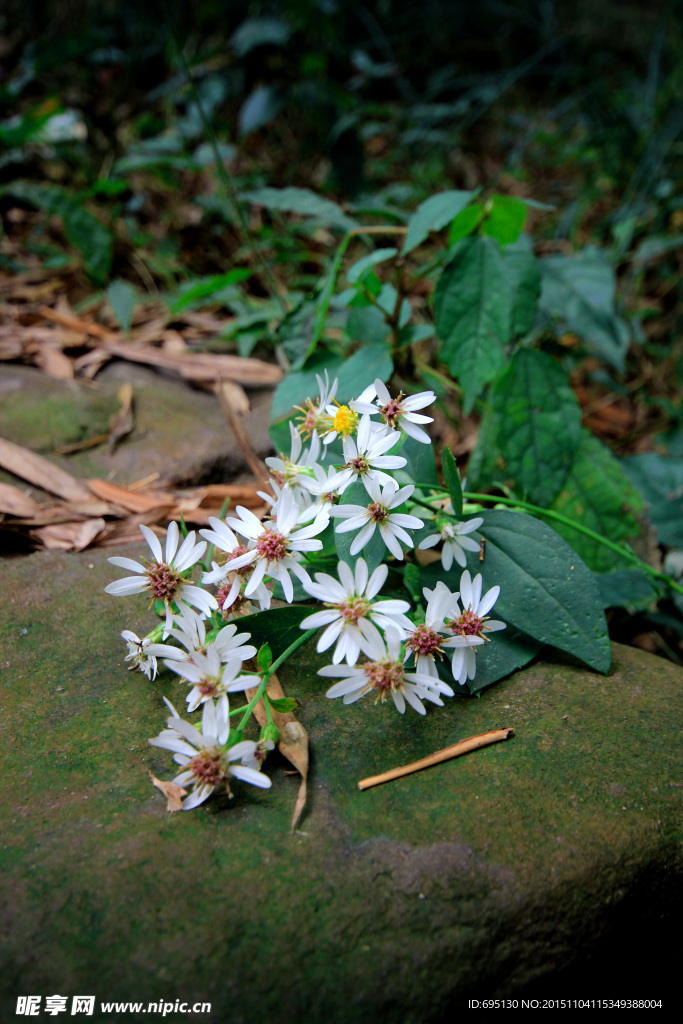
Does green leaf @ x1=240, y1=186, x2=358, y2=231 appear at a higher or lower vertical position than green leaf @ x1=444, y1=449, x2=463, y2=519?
higher

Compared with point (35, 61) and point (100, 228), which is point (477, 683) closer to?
point (100, 228)

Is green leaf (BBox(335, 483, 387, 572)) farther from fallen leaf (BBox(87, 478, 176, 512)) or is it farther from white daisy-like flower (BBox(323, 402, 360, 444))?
fallen leaf (BBox(87, 478, 176, 512))

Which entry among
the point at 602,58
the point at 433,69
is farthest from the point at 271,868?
the point at 602,58

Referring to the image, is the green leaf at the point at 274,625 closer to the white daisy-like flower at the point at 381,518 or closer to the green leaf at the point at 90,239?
the white daisy-like flower at the point at 381,518

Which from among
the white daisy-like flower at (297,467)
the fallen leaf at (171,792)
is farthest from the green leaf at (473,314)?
the fallen leaf at (171,792)

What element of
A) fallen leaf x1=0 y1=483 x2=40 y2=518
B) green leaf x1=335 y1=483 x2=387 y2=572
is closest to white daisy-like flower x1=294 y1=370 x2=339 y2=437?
green leaf x1=335 y1=483 x2=387 y2=572

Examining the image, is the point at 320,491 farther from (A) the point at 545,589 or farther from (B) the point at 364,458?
(A) the point at 545,589
